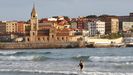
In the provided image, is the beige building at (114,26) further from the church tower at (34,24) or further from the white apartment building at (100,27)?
the church tower at (34,24)

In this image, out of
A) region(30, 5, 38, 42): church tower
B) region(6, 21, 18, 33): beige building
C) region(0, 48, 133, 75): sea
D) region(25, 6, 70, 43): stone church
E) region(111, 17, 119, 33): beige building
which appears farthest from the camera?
region(111, 17, 119, 33): beige building

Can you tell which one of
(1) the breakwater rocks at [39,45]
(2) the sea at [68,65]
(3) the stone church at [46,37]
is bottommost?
(1) the breakwater rocks at [39,45]

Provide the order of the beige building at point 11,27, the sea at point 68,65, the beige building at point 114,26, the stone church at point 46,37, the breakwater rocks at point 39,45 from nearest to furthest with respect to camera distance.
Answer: the sea at point 68,65, the breakwater rocks at point 39,45, the stone church at point 46,37, the beige building at point 11,27, the beige building at point 114,26

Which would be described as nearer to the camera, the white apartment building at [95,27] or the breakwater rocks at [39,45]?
the breakwater rocks at [39,45]

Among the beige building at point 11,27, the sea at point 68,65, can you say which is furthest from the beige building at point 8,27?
the sea at point 68,65

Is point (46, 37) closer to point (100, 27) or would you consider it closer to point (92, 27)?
point (92, 27)

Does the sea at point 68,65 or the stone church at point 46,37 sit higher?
the sea at point 68,65

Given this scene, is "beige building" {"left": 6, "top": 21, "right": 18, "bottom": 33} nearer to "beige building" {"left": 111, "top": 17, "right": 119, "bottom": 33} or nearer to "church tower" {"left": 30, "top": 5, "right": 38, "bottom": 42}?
"church tower" {"left": 30, "top": 5, "right": 38, "bottom": 42}

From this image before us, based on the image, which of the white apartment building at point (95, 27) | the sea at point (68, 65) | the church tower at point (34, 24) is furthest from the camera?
the white apartment building at point (95, 27)

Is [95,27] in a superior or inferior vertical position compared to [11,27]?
superior

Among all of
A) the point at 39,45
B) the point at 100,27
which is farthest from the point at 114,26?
the point at 39,45

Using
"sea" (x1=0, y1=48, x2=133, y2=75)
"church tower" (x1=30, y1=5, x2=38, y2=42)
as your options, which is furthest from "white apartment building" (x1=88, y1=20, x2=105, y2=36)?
"sea" (x1=0, y1=48, x2=133, y2=75)

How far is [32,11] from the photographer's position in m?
153

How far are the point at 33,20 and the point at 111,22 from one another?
48.7 m
